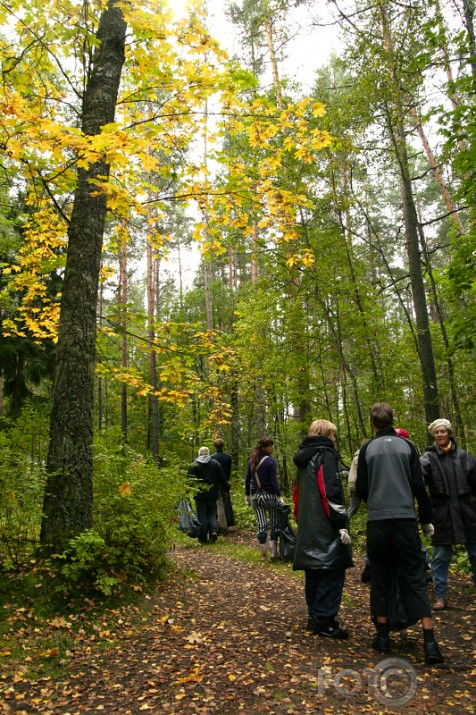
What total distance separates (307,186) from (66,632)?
29.1ft

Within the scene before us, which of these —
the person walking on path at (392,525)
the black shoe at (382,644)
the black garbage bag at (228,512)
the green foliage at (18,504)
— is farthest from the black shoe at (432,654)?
the black garbage bag at (228,512)

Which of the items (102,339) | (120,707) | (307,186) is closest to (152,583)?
(120,707)

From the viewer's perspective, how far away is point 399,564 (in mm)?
3771

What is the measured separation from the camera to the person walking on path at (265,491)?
722 centimetres

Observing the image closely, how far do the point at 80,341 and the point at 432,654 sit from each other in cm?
414

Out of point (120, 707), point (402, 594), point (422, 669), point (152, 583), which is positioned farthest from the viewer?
point (152, 583)

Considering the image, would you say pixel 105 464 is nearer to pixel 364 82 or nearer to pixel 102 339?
pixel 102 339

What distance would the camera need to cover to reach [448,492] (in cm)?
502

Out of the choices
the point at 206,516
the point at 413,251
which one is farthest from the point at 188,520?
the point at 413,251

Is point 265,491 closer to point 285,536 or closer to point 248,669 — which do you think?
point 285,536

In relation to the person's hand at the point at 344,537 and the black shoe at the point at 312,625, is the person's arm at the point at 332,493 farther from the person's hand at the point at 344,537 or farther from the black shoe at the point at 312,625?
the black shoe at the point at 312,625

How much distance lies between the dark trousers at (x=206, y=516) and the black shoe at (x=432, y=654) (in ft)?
19.8

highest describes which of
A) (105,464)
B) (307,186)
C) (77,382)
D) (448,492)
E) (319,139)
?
(307,186)

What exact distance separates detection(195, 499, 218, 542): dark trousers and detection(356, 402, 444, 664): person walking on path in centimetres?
562
